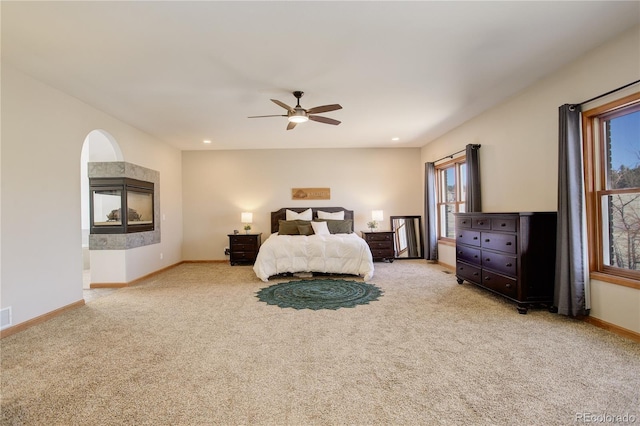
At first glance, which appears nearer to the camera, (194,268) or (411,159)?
(194,268)

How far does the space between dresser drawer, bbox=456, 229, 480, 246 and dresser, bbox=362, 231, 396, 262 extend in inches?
78.6

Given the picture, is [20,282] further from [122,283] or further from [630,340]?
[630,340]

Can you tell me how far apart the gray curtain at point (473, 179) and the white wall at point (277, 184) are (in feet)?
7.51

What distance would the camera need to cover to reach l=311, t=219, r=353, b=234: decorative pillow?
640cm

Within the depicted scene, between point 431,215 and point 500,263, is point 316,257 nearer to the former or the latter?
point 500,263

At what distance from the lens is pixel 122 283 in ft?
15.6

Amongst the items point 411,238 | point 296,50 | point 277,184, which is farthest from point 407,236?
point 296,50

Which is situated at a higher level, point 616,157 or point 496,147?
point 496,147

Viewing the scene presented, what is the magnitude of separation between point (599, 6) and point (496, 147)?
7.55 ft

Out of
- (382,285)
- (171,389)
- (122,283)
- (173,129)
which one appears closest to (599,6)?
(382,285)

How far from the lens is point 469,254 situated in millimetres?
4266

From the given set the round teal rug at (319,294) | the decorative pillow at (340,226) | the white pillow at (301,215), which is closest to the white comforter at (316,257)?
the round teal rug at (319,294)

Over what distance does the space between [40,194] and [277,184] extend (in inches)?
172

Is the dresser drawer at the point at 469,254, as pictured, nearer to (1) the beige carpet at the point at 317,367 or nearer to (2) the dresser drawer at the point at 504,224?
(2) the dresser drawer at the point at 504,224
